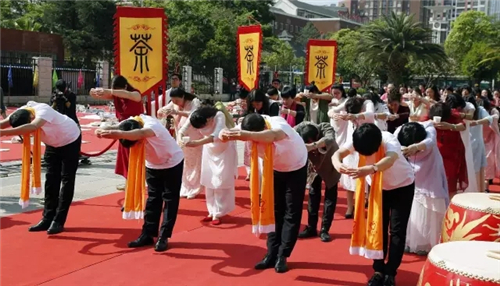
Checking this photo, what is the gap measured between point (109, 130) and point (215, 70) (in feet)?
90.1

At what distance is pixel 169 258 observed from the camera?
4730 mm

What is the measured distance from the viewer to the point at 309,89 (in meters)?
7.93

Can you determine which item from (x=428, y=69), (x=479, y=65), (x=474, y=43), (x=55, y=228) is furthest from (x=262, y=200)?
(x=474, y=43)

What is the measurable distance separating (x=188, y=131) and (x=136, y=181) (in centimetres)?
149

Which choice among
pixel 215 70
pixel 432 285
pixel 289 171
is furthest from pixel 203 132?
pixel 215 70

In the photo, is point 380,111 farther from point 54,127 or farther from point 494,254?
point 494,254

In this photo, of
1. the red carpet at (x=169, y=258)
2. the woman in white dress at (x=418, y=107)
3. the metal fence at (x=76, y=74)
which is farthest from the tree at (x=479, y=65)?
the red carpet at (x=169, y=258)

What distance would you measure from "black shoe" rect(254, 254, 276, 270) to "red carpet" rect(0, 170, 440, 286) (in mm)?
63

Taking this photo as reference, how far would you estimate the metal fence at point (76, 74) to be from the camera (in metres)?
25.0

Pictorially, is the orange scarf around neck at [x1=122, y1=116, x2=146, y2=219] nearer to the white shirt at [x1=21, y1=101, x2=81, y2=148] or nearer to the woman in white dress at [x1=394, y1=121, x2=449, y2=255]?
the white shirt at [x1=21, y1=101, x2=81, y2=148]

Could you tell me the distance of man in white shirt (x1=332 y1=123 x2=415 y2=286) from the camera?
3.66 meters

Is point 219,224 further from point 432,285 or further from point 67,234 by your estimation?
point 432,285

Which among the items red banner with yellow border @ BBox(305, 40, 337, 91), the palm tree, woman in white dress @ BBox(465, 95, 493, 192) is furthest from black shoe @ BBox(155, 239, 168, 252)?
the palm tree

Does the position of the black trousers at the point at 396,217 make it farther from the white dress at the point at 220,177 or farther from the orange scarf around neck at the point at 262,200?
the white dress at the point at 220,177
